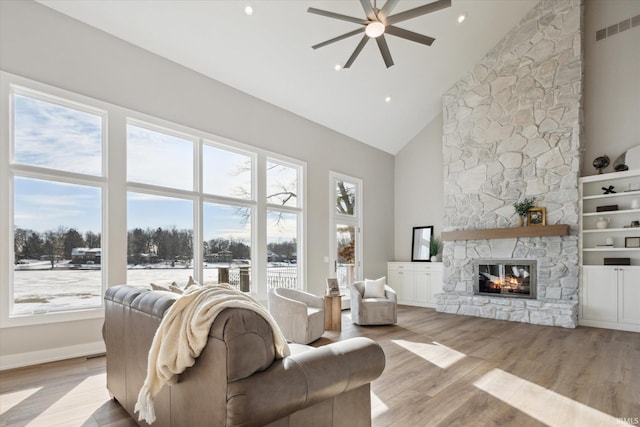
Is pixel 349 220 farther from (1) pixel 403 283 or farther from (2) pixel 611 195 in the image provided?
(2) pixel 611 195

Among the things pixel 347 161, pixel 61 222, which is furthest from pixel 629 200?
pixel 61 222

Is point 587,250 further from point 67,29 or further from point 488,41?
point 67,29

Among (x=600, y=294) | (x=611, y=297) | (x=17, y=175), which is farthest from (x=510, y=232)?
(x=17, y=175)

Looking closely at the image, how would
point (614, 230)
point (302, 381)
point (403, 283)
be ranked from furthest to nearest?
point (403, 283)
point (614, 230)
point (302, 381)

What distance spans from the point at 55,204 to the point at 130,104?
1511 mm

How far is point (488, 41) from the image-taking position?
704cm

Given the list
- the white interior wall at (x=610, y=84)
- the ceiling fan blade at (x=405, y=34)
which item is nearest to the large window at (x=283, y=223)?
the ceiling fan blade at (x=405, y=34)

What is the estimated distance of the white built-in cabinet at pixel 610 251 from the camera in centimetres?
578

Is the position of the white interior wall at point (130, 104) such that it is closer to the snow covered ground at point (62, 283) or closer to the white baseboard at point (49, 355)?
the white baseboard at point (49, 355)

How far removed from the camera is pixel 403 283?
8500 millimetres

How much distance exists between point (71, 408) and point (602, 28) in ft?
30.4

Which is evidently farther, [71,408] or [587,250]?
[587,250]

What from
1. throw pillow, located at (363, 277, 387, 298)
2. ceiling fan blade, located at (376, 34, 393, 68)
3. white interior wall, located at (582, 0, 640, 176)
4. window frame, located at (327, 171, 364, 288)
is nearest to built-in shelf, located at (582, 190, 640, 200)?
white interior wall, located at (582, 0, 640, 176)

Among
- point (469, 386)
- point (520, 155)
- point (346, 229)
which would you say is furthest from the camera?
point (346, 229)
